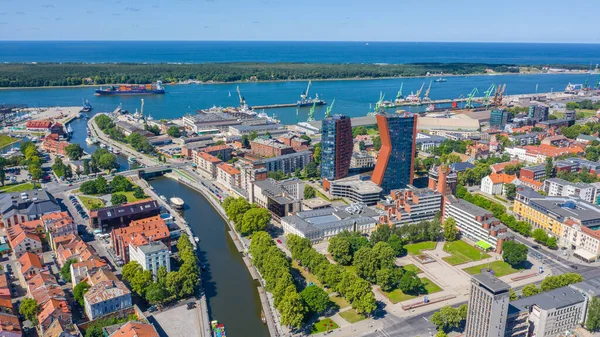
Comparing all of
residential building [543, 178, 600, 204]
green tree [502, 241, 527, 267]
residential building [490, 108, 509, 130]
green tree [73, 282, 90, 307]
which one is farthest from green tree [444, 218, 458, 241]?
residential building [490, 108, 509, 130]

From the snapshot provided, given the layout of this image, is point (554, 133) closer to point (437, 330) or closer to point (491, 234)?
point (491, 234)

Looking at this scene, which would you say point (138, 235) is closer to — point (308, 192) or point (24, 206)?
point (24, 206)

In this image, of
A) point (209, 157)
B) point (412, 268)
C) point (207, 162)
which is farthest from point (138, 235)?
point (209, 157)

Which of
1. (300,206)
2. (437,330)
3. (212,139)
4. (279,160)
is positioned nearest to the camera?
(437,330)

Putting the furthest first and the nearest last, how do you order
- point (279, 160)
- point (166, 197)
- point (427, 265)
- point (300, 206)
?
point (279, 160) < point (166, 197) < point (300, 206) < point (427, 265)

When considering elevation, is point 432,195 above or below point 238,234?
above

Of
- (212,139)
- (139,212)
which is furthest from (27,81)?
(139,212)
